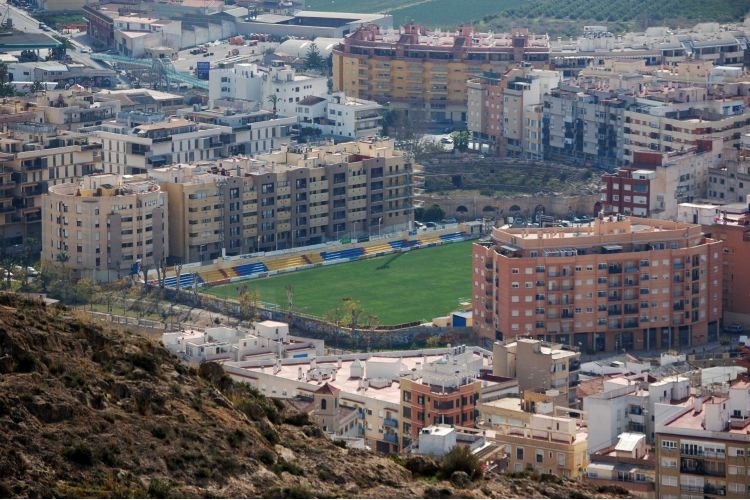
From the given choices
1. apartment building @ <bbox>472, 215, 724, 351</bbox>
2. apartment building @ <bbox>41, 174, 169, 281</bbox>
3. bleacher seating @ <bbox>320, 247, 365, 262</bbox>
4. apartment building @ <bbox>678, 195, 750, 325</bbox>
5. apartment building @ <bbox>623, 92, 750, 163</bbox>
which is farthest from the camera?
apartment building @ <bbox>623, 92, 750, 163</bbox>

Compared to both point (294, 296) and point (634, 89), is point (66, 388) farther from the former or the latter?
point (634, 89)

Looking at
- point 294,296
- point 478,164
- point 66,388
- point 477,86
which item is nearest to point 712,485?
point 66,388

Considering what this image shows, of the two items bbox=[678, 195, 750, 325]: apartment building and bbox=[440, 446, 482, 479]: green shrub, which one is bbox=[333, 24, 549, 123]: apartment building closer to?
bbox=[678, 195, 750, 325]: apartment building

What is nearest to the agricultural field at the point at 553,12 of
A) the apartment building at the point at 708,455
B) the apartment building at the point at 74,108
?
the apartment building at the point at 74,108

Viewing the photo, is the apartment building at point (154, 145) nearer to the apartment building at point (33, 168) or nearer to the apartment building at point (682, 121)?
the apartment building at point (33, 168)

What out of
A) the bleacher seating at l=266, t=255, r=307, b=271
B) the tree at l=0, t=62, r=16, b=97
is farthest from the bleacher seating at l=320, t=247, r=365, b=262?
the tree at l=0, t=62, r=16, b=97

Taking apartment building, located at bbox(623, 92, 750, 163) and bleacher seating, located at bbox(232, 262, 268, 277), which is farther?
apartment building, located at bbox(623, 92, 750, 163)
